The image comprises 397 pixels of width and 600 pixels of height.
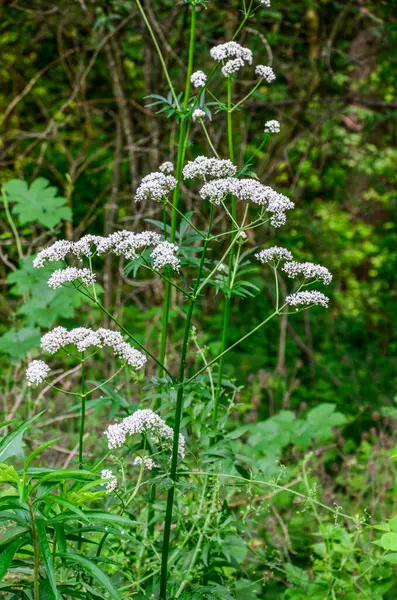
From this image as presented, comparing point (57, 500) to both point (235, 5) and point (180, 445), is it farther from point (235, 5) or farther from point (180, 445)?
point (235, 5)

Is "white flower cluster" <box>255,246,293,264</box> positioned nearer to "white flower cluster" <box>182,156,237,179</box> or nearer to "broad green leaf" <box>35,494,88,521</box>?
"white flower cluster" <box>182,156,237,179</box>

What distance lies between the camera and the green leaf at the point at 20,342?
3820 millimetres

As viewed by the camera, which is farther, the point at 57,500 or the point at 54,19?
the point at 54,19

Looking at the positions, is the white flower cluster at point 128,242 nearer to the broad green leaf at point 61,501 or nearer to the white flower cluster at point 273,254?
the white flower cluster at point 273,254

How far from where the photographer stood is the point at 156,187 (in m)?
1.97

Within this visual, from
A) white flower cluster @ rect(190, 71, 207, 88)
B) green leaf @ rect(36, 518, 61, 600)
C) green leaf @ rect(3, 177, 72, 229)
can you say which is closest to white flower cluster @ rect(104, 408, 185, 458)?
green leaf @ rect(36, 518, 61, 600)

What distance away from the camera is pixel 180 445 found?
210 cm

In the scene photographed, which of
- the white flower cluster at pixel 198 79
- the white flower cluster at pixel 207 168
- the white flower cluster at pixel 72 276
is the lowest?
the white flower cluster at pixel 72 276

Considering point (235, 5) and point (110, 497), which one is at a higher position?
Answer: point (235, 5)

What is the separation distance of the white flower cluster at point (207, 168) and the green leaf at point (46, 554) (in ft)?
3.18

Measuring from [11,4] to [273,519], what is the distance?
14.2ft

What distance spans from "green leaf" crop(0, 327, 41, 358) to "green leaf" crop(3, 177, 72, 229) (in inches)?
31.5

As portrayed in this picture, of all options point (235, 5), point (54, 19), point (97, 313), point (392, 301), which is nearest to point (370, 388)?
point (392, 301)

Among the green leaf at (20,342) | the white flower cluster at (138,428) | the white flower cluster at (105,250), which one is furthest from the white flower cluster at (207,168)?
the green leaf at (20,342)
